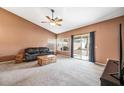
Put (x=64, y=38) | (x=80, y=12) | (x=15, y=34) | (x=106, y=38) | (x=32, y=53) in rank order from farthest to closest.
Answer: (x=64, y=38)
(x=32, y=53)
(x=15, y=34)
(x=106, y=38)
(x=80, y=12)

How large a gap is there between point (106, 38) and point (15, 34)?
5.62 m

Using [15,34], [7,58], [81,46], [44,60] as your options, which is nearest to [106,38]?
[81,46]

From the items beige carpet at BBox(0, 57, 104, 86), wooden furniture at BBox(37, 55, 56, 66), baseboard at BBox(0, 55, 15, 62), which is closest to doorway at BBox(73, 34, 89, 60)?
wooden furniture at BBox(37, 55, 56, 66)

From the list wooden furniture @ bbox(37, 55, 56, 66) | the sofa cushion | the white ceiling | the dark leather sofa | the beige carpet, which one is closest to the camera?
the beige carpet

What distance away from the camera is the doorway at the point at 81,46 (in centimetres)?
626

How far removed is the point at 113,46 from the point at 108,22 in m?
1.24

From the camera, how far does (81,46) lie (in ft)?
21.6

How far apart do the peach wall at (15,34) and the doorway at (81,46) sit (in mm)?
3052

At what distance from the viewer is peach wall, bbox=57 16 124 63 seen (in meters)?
4.08

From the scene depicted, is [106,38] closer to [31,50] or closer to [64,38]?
[64,38]

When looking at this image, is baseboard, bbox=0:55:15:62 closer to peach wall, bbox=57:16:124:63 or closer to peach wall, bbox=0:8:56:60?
peach wall, bbox=0:8:56:60

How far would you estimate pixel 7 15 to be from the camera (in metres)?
5.41

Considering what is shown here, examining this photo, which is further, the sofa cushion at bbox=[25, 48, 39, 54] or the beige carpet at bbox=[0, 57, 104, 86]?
the sofa cushion at bbox=[25, 48, 39, 54]
